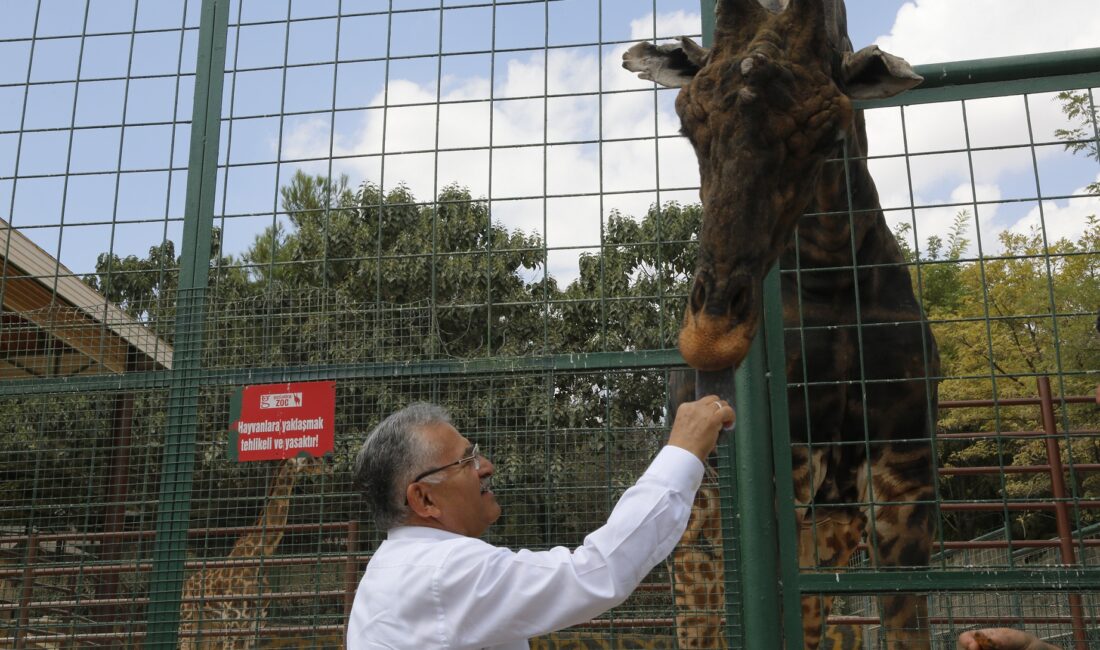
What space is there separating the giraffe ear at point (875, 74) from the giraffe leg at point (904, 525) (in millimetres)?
2051

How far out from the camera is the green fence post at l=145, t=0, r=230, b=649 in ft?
16.1

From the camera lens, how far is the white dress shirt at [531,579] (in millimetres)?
2293

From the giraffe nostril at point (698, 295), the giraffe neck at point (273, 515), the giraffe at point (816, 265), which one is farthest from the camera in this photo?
the giraffe neck at point (273, 515)

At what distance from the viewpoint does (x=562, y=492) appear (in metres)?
4.69

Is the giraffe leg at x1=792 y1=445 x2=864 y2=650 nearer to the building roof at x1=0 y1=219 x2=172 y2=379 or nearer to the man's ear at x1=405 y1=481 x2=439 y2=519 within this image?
the man's ear at x1=405 y1=481 x2=439 y2=519

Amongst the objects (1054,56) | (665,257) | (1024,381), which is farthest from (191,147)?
(1024,381)

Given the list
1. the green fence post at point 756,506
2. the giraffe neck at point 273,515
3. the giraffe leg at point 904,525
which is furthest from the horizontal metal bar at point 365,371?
the giraffe leg at point 904,525

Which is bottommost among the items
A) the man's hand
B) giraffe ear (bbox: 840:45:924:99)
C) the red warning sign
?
the man's hand

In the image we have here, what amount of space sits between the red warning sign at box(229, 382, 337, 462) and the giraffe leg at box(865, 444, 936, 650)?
8.97ft

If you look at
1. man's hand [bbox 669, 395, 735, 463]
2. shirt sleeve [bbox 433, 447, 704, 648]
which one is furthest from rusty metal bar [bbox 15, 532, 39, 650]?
man's hand [bbox 669, 395, 735, 463]

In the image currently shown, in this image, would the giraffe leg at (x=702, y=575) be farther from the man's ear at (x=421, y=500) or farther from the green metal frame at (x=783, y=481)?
the man's ear at (x=421, y=500)

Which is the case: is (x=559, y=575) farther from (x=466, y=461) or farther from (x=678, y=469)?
(x=466, y=461)

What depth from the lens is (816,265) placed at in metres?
4.98

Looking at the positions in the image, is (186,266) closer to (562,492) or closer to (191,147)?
(191,147)
